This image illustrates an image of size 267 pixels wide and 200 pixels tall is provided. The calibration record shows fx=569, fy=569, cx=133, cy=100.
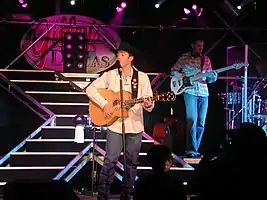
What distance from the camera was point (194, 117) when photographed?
34.2 ft

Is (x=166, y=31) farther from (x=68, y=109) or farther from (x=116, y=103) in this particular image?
(x=116, y=103)

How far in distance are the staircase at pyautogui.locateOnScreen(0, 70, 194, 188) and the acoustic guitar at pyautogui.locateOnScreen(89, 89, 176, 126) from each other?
5.38ft

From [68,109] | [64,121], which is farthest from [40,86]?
[64,121]

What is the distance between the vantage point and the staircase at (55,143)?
9492 mm

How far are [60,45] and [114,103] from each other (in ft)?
19.1

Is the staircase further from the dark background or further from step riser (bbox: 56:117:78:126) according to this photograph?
the dark background

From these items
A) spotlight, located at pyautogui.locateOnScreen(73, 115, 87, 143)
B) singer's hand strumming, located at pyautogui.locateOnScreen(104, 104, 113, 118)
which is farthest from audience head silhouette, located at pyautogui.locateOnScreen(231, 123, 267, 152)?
spotlight, located at pyautogui.locateOnScreen(73, 115, 87, 143)

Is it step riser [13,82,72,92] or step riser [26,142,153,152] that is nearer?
step riser [26,142,153,152]

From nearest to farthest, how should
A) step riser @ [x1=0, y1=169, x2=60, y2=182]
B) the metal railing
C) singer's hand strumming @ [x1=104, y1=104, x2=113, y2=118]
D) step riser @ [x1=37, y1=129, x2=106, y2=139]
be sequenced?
singer's hand strumming @ [x1=104, y1=104, x2=113, y2=118] < step riser @ [x1=0, y1=169, x2=60, y2=182] < step riser @ [x1=37, y1=129, x2=106, y2=139] < the metal railing

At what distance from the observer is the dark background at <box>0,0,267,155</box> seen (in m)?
13.1

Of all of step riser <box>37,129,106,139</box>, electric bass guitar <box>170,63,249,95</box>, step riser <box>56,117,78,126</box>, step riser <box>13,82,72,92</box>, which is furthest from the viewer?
step riser <box>13,82,72,92</box>

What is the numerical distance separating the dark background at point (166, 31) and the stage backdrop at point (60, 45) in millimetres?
407

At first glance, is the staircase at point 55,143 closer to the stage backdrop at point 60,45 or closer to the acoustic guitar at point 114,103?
the stage backdrop at point 60,45

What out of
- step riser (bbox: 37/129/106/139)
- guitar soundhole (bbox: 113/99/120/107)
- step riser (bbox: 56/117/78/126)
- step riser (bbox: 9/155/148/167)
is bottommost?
step riser (bbox: 9/155/148/167)
